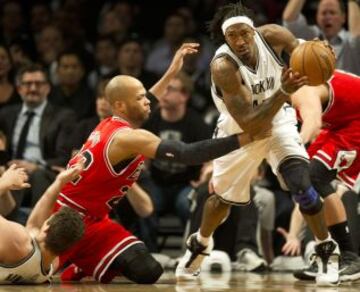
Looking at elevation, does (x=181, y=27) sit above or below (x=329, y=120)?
above

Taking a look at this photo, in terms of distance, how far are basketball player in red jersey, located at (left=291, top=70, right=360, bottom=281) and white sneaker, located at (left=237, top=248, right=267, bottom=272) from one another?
1.19 metres

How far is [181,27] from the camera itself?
11828 mm

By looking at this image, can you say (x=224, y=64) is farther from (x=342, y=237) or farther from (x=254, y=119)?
(x=342, y=237)

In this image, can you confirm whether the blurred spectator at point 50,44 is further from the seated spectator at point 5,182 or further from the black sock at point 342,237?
the black sock at point 342,237

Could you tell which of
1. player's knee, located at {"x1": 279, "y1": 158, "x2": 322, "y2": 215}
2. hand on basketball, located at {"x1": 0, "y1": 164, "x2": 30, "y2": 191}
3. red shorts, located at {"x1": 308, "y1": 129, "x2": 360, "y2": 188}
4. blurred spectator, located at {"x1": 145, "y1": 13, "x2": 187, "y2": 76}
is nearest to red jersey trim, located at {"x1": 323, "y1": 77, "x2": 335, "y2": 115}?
red shorts, located at {"x1": 308, "y1": 129, "x2": 360, "y2": 188}

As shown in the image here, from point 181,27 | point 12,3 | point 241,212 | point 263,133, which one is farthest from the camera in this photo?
point 12,3

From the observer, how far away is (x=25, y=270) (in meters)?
6.76

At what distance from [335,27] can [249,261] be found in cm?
244

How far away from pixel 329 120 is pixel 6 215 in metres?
2.74

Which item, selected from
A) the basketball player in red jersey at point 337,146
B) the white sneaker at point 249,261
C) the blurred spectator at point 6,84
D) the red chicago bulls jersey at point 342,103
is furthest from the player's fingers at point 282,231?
the blurred spectator at point 6,84

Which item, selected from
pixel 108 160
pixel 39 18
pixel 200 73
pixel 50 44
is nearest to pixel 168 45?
pixel 200 73

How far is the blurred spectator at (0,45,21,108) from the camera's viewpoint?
10680mm

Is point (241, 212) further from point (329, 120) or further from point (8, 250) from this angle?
point (8, 250)

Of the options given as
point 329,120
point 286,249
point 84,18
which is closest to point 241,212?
point 286,249
